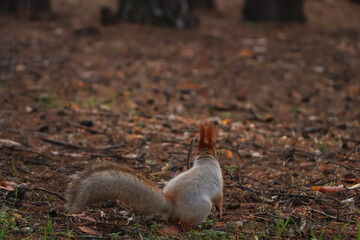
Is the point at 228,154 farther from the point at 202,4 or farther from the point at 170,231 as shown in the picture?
the point at 202,4

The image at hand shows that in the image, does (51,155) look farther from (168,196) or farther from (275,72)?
(275,72)

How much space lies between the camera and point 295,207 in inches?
131

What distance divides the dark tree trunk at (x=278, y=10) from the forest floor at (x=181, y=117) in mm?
225

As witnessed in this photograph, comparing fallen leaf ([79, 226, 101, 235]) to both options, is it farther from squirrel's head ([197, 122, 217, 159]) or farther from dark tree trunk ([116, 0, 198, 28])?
dark tree trunk ([116, 0, 198, 28])

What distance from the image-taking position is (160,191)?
2.83 meters

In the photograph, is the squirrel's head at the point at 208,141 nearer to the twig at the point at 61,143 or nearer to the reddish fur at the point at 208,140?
the reddish fur at the point at 208,140

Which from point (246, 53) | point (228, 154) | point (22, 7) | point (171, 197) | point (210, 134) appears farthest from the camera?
point (22, 7)

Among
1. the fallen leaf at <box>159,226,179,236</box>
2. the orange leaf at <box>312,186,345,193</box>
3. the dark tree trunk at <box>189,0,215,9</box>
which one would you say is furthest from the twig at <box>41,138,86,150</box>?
the dark tree trunk at <box>189,0,215,9</box>

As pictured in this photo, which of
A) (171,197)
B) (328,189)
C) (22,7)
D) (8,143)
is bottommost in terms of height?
(8,143)

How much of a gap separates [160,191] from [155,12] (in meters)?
7.00

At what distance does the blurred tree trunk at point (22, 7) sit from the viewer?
10.4 meters

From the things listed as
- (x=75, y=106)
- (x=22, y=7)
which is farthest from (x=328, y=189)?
(x=22, y=7)

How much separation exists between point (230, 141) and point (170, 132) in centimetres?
63

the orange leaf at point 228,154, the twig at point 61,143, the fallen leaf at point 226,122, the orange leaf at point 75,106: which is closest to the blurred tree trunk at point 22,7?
the orange leaf at point 75,106
